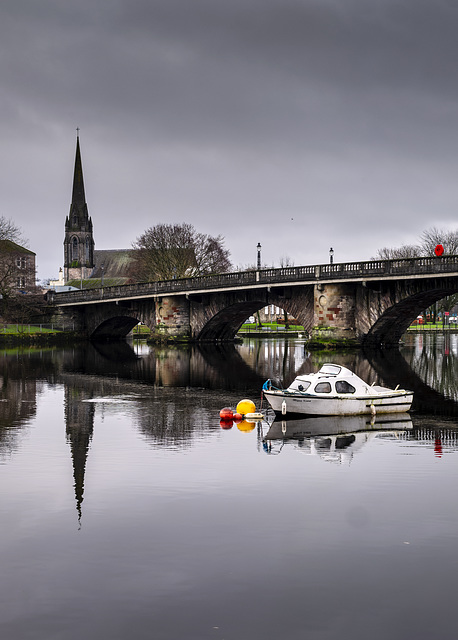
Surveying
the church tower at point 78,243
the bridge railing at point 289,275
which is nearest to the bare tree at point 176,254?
the bridge railing at point 289,275

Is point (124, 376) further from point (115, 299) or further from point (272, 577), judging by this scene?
point (115, 299)

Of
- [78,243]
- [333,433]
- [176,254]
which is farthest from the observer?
[78,243]

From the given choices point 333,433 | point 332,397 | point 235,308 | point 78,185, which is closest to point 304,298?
point 235,308

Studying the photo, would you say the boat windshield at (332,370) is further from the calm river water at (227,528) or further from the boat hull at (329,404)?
the calm river water at (227,528)

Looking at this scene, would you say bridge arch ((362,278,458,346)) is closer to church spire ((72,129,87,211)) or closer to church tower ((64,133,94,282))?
church spire ((72,129,87,211))

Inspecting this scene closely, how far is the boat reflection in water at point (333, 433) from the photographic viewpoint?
65.7ft

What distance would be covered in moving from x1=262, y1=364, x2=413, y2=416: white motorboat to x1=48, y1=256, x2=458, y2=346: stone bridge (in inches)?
1209

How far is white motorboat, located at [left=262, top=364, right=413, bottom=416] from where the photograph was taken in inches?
980

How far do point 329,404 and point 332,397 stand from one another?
350 millimetres

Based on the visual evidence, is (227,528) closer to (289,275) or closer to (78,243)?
(289,275)

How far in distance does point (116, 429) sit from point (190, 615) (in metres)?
14.5

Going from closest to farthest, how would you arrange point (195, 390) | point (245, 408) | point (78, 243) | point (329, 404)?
point (329, 404) < point (245, 408) < point (195, 390) < point (78, 243)

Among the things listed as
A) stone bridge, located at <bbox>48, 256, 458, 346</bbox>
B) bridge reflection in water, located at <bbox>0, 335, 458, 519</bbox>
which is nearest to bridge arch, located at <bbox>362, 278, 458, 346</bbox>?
stone bridge, located at <bbox>48, 256, 458, 346</bbox>

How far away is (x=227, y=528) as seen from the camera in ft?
42.0
